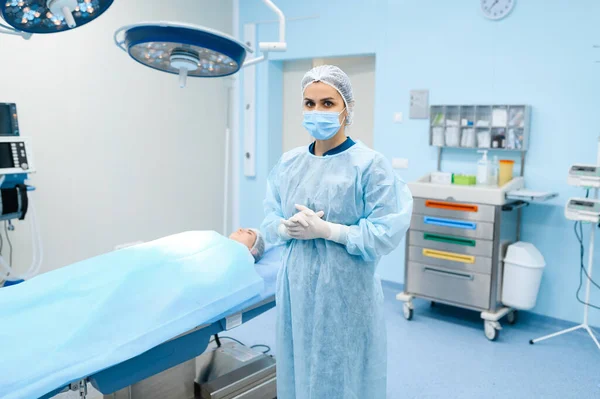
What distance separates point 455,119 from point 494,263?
102 centimetres

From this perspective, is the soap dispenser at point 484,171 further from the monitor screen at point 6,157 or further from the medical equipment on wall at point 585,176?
the monitor screen at point 6,157

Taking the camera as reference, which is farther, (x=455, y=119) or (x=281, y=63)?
(x=281, y=63)

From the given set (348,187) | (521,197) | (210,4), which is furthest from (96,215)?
(521,197)

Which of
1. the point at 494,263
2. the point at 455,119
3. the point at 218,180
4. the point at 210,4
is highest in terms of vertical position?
the point at 210,4

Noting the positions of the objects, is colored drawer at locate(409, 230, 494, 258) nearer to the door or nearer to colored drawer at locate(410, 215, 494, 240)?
colored drawer at locate(410, 215, 494, 240)

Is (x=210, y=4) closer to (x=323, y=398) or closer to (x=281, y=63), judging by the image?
(x=281, y=63)

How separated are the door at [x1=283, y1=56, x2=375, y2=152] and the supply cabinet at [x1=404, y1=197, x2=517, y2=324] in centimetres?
123

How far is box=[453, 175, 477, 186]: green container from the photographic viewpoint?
331 cm

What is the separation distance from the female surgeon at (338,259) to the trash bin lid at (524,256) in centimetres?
166

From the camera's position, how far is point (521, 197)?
118 inches

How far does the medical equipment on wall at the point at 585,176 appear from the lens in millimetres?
2705

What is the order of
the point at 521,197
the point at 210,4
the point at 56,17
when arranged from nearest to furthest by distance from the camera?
the point at 56,17
the point at 521,197
the point at 210,4

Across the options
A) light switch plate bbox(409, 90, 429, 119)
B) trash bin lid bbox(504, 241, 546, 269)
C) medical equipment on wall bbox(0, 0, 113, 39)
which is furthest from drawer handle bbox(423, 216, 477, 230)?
medical equipment on wall bbox(0, 0, 113, 39)

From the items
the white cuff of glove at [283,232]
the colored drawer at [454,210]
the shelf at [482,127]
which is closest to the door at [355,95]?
the shelf at [482,127]
